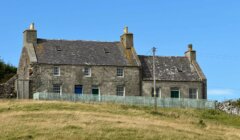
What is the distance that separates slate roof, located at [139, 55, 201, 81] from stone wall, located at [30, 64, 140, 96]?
227 cm

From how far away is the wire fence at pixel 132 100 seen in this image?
67.4 meters

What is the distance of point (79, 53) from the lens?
246 feet

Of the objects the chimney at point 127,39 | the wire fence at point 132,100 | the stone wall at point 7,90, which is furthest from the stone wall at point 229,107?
the stone wall at point 7,90

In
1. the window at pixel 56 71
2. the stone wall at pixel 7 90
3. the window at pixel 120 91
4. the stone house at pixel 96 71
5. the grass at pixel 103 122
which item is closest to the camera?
the grass at pixel 103 122

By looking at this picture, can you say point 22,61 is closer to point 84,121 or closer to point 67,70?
point 67,70

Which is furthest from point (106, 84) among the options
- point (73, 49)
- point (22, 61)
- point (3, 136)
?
point (3, 136)

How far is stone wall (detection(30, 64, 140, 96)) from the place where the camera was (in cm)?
7088

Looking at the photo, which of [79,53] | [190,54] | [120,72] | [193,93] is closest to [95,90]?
[120,72]

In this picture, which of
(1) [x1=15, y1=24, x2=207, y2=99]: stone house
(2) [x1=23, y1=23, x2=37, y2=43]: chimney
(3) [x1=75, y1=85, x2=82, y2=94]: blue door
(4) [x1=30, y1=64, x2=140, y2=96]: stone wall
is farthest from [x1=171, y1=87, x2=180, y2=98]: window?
(2) [x1=23, y1=23, x2=37, y2=43]: chimney

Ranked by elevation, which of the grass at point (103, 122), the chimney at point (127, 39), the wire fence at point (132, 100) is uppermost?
the chimney at point (127, 39)

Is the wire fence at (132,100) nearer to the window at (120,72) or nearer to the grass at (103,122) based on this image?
the grass at (103,122)

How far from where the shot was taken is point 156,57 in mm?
80062

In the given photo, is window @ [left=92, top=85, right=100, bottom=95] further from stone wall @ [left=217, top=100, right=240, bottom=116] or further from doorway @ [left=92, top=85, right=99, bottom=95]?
stone wall @ [left=217, top=100, right=240, bottom=116]

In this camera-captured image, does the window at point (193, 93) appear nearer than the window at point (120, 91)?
No
